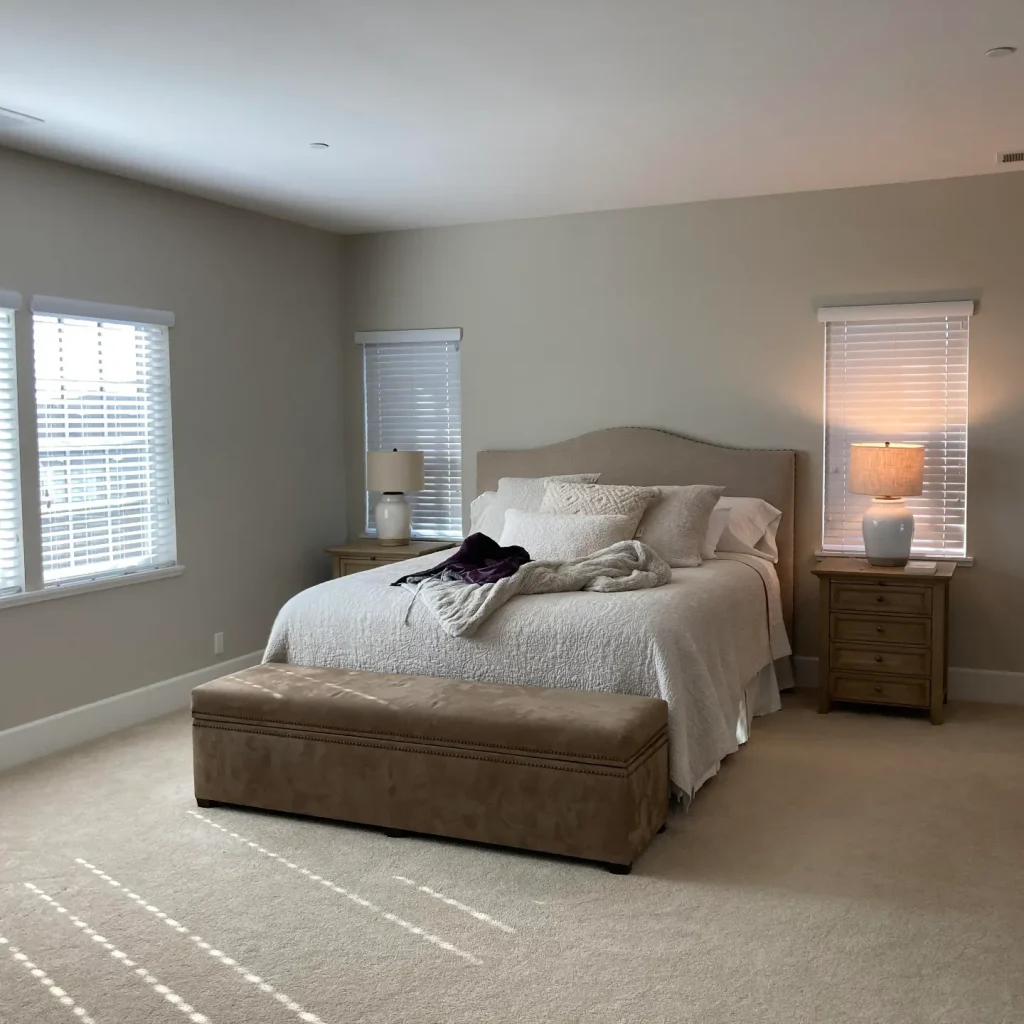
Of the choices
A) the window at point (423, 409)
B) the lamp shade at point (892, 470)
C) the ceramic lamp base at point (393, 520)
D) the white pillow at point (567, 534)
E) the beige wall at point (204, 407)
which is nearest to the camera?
the beige wall at point (204, 407)

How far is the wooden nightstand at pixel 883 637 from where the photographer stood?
15.2ft

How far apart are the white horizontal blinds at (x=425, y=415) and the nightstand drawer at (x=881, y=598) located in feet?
7.50

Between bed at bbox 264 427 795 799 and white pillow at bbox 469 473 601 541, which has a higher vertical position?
white pillow at bbox 469 473 601 541

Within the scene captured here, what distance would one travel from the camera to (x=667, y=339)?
5.52 m

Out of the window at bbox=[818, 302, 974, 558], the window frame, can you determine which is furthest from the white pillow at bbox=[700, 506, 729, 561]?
the window frame

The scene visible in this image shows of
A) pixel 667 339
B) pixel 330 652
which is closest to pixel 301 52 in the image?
pixel 330 652

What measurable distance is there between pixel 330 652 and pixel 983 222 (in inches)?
140

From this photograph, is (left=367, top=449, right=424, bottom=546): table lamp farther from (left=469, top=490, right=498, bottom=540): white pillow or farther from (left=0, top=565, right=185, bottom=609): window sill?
(left=0, top=565, right=185, bottom=609): window sill

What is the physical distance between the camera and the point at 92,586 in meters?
4.56

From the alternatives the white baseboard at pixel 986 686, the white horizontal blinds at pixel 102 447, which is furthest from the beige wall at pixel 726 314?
the white horizontal blinds at pixel 102 447

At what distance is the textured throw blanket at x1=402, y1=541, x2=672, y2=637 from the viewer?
3.67 m

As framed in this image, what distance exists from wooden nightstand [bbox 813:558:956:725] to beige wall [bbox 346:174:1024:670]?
19.8 inches

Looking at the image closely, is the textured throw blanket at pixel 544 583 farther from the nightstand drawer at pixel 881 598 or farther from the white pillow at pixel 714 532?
the nightstand drawer at pixel 881 598

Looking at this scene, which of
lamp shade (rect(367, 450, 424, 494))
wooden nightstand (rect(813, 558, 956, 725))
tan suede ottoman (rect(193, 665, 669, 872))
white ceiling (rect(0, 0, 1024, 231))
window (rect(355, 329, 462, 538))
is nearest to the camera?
white ceiling (rect(0, 0, 1024, 231))
